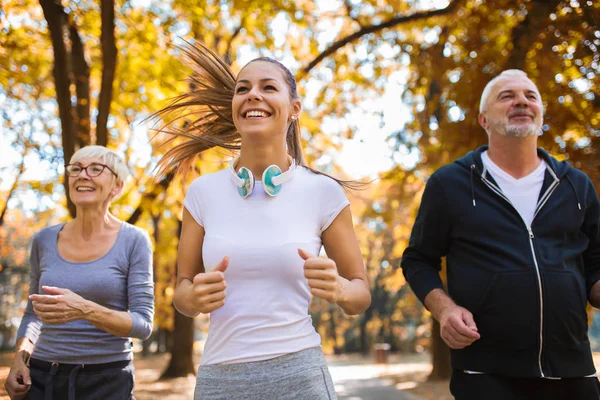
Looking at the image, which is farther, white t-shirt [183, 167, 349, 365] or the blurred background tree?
the blurred background tree

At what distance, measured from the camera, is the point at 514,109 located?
137 inches

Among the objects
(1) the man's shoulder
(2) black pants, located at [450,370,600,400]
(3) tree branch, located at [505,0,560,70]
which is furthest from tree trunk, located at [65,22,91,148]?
(2) black pants, located at [450,370,600,400]

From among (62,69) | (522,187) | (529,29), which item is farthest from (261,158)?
(62,69)

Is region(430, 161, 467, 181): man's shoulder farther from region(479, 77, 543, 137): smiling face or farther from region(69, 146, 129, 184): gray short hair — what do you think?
region(69, 146, 129, 184): gray short hair

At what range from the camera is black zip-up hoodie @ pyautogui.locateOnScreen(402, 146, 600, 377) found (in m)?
→ 3.07

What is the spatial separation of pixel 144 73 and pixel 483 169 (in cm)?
908

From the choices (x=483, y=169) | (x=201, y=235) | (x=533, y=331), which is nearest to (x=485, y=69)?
(x=483, y=169)

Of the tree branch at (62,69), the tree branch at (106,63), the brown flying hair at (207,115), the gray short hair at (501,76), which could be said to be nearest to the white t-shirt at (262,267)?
the brown flying hair at (207,115)

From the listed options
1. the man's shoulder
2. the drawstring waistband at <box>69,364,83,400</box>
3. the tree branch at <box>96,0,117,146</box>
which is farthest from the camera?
the tree branch at <box>96,0,117,146</box>

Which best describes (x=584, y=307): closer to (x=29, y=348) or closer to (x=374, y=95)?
(x=29, y=348)

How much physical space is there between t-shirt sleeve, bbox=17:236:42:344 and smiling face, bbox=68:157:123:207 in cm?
36

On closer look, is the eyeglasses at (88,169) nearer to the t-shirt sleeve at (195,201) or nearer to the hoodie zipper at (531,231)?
the t-shirt sleeve at (195,201)

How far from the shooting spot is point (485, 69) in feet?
26.5

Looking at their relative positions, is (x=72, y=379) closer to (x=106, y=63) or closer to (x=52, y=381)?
(x=52, y=381)
